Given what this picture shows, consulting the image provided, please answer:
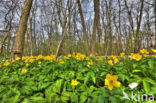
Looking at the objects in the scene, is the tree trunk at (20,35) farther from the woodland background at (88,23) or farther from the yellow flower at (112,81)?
the yellow flower at (112,81)

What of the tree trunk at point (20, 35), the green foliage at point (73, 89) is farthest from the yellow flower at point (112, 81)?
the tree trunk at point (20, 35)

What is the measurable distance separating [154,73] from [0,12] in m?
12.9

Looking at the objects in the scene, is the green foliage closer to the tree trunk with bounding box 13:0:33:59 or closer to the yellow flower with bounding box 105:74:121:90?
the yellow flower with bounding box 105:74:121:90

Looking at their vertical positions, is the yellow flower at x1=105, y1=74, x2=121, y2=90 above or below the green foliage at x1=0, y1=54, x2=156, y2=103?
above

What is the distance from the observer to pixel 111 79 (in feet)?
2.91

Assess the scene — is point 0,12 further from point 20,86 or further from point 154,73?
point 154,73

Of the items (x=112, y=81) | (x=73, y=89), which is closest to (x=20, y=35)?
(x=73, y=89)

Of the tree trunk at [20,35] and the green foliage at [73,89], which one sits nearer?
the green foliage at [73,89]

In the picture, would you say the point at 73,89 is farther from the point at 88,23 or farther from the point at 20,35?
the point at 88,23

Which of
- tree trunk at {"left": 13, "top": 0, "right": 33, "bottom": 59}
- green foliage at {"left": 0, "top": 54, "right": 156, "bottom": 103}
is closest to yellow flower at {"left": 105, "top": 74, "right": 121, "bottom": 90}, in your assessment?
green foliage at {"left": 0, "top": 54, "right": 156, "bottom": 103}

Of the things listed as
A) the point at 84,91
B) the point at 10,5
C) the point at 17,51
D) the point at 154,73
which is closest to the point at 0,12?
the point at 10,5

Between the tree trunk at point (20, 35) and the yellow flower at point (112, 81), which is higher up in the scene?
the tree trunk at point (20, 35)

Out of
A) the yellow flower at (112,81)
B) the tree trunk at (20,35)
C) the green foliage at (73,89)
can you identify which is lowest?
the green foliage at (73,89)

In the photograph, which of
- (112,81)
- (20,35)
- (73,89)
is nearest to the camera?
(112,81)
